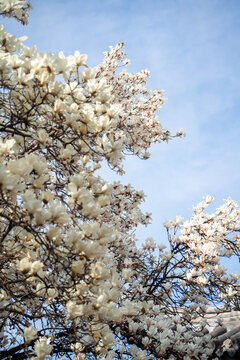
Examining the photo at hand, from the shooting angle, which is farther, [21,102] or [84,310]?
[21,102]

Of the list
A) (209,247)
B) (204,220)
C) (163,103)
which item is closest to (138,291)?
(209,247)

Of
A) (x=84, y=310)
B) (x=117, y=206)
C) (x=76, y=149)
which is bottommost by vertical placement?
(x=84, y=310)

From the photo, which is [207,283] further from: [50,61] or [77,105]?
[50,61]

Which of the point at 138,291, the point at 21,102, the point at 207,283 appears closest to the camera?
the point at 21,102

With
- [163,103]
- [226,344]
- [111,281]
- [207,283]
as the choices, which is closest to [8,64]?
[111,281]

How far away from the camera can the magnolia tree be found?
198 centimetres

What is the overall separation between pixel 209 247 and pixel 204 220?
1.31ft

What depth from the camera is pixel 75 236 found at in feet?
6.20

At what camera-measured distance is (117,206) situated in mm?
4844

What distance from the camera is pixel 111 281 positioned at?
2.29m

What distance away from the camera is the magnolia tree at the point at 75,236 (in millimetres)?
1979

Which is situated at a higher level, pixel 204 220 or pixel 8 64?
pixel 8 64

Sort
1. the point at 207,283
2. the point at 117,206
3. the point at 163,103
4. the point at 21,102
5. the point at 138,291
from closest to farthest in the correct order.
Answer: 1. the point at 21,102
2. the point at 138,291
3. the point at 207,283
4. the point at 117,206
5. the point at 163,103

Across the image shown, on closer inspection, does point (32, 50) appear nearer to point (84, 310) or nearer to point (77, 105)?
point (77, 105)
